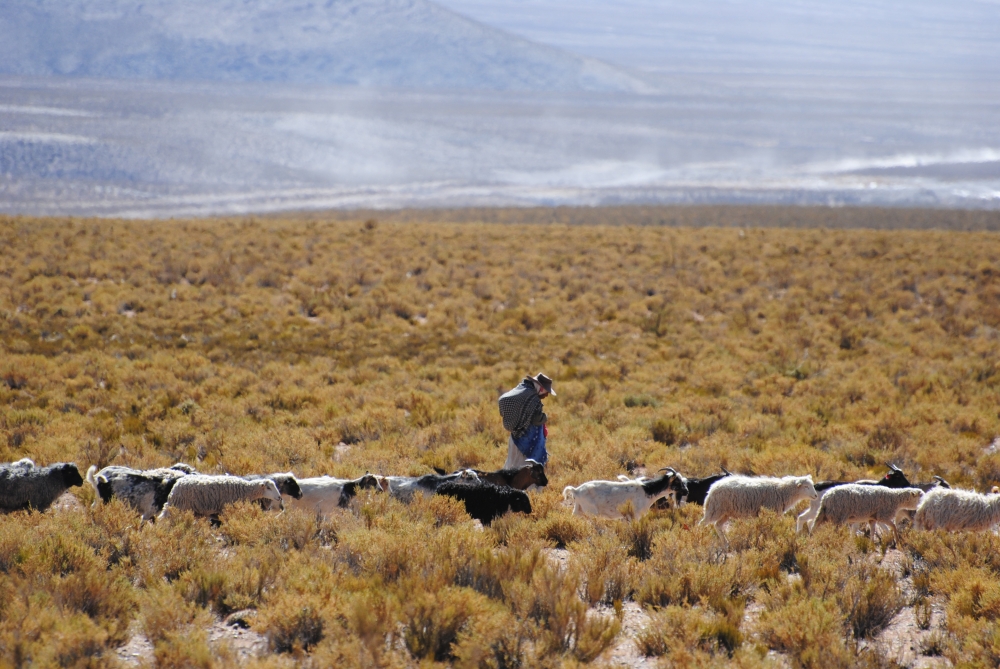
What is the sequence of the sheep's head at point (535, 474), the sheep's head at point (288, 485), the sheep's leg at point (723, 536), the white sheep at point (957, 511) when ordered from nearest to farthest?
the sheep's leg at point (723, 536) → the white sheep at point (957, 511) → the sheep's head at point (288, 485) → the sheep's head at point (535, 474)

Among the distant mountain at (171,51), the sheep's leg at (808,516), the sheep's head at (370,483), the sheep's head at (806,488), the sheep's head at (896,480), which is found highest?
the distant mountain at (171,51)

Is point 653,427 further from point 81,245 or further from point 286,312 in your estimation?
point 81,245

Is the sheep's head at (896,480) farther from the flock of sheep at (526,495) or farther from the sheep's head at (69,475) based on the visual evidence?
the sheep's head at (69,475)

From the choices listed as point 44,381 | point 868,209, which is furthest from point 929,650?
point 868,209

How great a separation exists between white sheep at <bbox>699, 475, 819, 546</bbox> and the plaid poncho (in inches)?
77.6

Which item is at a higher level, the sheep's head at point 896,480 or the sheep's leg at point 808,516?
the sheep's head at point 896,480

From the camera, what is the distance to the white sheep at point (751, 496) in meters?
7.00

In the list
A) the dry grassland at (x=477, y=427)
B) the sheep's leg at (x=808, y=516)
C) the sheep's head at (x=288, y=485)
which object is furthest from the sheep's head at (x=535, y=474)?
the sheep's leg at (x=808, y=516)

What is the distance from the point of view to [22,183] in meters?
57.8

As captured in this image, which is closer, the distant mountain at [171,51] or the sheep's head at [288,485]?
the sheep's head at [288,485]

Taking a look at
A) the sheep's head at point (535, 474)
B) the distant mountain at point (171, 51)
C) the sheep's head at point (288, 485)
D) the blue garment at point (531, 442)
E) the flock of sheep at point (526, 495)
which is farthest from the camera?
the distant mountain at point (171, 51)

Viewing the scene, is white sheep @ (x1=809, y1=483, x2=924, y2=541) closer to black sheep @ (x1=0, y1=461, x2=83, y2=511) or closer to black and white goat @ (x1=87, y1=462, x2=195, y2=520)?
black and white goat @ (x1=87, y1=462, x2=195, y2=520)

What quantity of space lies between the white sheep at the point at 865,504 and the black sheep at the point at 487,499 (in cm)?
267

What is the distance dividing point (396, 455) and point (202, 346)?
696cm
